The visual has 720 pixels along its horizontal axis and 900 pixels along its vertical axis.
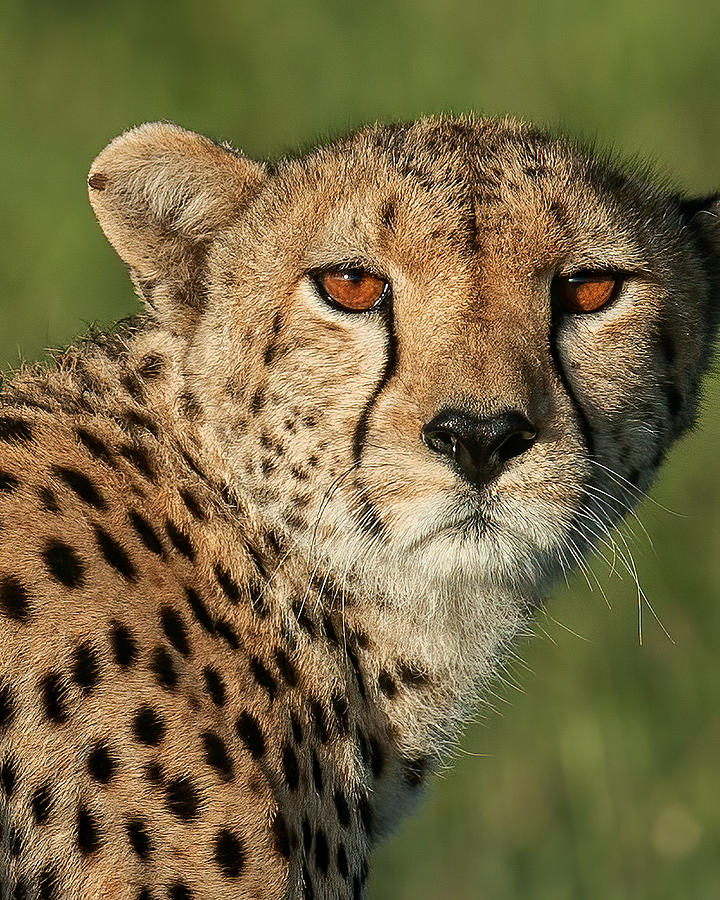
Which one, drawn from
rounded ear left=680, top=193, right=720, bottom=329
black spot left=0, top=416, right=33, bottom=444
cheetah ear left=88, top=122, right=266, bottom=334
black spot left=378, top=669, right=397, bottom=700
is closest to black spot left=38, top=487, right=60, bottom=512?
black spot left=0, top=416, right=33, bottom=444

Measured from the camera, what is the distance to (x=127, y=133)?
340cm

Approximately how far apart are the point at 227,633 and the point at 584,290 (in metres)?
0.95

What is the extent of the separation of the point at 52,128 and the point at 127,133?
660 centimetres

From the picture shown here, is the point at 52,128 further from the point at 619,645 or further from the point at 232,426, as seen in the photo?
the point at 232,426

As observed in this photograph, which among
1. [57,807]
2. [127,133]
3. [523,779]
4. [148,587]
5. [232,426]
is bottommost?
[523,779]

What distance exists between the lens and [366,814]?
10.8 feet

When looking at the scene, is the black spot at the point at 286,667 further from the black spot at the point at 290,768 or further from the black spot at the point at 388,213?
the black spot at the point at 388,213

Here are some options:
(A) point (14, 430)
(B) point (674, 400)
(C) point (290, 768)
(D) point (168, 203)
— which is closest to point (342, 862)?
(C) point (290, 768)

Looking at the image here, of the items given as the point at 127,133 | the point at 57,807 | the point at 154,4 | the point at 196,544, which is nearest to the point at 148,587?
the point at 196,544

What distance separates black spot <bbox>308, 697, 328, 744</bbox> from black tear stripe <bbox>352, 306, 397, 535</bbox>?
1.10 feet

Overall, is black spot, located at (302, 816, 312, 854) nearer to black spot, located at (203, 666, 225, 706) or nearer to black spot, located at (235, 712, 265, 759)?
black spot, located at (235, 712, 265, 759)

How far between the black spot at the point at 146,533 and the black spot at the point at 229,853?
0.52 m

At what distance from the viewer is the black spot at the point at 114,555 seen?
298 centimetres

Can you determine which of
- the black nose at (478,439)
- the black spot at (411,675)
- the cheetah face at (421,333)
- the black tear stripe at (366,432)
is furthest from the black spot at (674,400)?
the black spot at (411,675)
